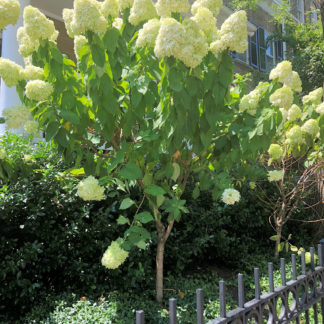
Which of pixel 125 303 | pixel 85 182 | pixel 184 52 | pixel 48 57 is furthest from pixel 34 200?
pixel 184 52

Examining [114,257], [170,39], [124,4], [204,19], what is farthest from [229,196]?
[124,4]

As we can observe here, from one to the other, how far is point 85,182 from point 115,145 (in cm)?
48

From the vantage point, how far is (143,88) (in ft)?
6.56

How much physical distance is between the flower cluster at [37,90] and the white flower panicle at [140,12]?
606 millimetres

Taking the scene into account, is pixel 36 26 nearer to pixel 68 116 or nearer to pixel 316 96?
pixel 68 116

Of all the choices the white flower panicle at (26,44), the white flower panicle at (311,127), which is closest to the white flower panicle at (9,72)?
the white flower panicle at (26,44)

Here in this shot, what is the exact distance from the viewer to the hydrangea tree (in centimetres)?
187

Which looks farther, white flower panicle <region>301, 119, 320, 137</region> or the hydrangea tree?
white flower panicle <region>301, 119, 320, 137</region>

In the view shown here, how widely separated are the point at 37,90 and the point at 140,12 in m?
0.70

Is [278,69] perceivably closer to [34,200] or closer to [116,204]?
[116,204]

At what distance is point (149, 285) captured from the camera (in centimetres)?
363

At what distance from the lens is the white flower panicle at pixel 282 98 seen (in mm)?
2215

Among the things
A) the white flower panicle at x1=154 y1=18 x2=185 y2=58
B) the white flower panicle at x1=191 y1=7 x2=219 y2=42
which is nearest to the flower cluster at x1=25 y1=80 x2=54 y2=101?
the white flower panicle at x1=154 y1=18 x2=185 y2=58

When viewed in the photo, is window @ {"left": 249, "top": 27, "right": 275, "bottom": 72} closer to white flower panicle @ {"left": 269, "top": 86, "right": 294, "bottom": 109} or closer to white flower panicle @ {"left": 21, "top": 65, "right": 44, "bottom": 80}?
white flower panicle @ {"left": 269, "top": 86, "right": 294, "bottom": 109}
